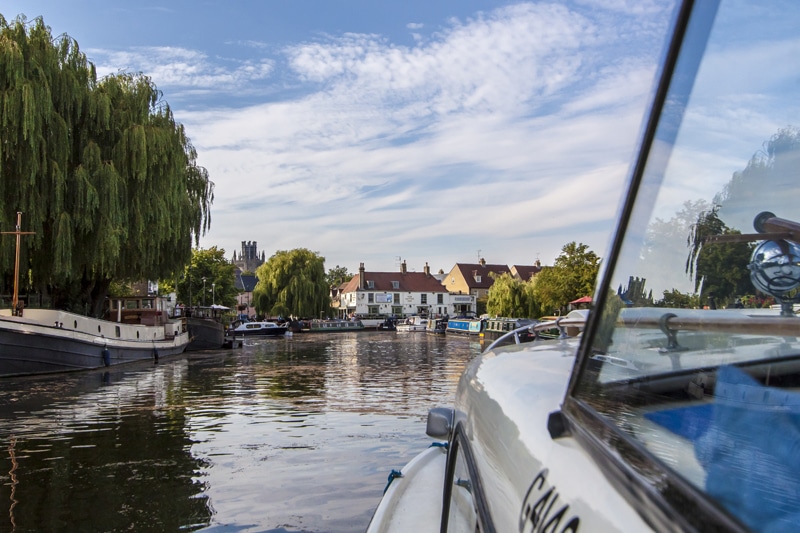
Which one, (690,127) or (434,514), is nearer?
(690,127)

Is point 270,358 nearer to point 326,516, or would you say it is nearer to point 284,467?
point 284,467

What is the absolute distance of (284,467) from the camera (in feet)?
29.1

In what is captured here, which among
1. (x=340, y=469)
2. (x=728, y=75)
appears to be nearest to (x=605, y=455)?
(x=728, y=75)

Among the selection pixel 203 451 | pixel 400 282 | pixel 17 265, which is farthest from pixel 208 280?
pixel 203 451

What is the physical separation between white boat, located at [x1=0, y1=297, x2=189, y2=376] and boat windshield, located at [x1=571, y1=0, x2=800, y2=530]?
21.5m

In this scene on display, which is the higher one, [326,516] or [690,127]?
[690,127]

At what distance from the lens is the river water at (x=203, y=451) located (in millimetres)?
6973

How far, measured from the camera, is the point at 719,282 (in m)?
1.13

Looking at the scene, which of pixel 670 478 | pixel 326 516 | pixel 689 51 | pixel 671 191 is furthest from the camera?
pixel 326 516

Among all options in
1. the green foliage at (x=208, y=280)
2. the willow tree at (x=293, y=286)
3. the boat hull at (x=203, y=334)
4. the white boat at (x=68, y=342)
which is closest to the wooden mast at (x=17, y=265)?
the white boat at (x=68, y=342)

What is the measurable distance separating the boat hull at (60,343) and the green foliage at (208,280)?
155 ft

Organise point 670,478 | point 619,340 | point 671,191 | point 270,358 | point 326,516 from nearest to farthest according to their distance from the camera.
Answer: point 670,478, point 671,191, point 619,340, point 326,516, point 270,358

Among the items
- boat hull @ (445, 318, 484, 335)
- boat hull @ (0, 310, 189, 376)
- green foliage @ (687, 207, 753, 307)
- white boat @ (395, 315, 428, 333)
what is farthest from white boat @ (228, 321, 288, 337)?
green foliage @ (687, 207, 753, 307)

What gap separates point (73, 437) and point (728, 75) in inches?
469
